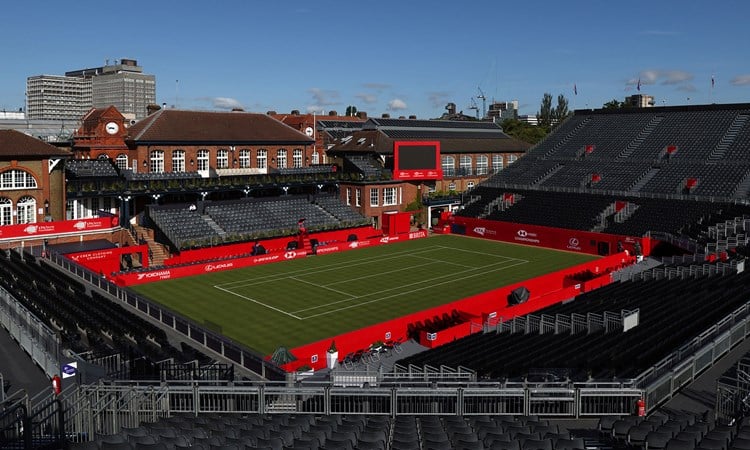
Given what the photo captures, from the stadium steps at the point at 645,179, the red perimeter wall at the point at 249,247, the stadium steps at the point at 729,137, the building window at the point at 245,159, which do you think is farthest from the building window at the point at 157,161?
the stadium steps at the point at 729,137

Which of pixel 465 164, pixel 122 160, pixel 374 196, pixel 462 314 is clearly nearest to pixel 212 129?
pixel 122 160

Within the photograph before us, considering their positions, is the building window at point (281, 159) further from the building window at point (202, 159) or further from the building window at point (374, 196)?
the building window at point (374, 196)

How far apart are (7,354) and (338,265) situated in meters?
27.1

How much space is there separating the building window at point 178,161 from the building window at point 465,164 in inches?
1250

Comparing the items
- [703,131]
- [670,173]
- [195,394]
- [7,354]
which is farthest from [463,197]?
[195,394]

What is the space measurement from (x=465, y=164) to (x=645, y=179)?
21.5 metres

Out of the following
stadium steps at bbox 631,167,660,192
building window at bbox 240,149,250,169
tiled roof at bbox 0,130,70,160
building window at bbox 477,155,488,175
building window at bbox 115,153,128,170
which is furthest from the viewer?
building window at bbox 477,155,488,175

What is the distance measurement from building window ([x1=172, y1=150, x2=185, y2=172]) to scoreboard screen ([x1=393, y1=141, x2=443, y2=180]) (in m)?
20.5

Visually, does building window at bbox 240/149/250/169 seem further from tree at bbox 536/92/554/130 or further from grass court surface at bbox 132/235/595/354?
tree at bbox 536/92/554/130

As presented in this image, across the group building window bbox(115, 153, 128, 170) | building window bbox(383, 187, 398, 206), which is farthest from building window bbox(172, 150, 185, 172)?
building window bbox(383, 187, 398, 206)

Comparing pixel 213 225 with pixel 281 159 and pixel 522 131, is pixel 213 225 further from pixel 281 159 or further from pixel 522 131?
pixel 522 131

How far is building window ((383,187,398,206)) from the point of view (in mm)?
68188

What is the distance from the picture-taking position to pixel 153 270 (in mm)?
44000

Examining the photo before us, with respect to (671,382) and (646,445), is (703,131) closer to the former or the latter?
(671,382)
